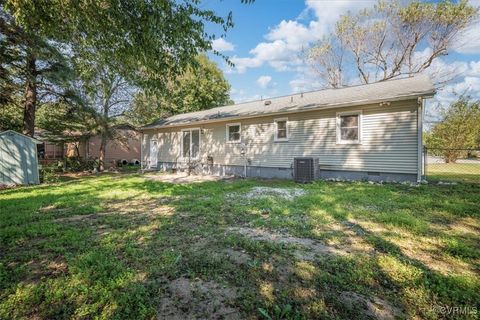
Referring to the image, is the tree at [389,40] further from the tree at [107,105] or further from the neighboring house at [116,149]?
the neighboring house at [116,149]

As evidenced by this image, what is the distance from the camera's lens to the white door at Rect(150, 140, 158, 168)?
17.3 meters

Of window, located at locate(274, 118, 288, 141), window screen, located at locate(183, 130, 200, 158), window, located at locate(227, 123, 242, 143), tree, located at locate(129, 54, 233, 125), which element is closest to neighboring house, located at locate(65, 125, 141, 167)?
tree, located at locate(129, 54, 233, 125)

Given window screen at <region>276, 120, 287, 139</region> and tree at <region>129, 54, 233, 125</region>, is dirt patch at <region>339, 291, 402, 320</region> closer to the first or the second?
window screen at <region>276, 120, 287, 139</region>

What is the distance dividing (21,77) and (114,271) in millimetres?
12771

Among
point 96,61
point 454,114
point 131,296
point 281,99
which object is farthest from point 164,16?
point 454,114

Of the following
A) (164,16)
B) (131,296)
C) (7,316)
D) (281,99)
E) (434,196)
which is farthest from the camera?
(281,99)

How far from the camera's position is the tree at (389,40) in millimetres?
17406

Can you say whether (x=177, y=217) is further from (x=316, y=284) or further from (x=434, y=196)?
(x=434, y=196)

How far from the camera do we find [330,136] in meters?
9.63

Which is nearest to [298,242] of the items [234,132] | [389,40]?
[234,132]

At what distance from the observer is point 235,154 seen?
12.7m

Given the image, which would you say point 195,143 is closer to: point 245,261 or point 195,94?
point 195,94

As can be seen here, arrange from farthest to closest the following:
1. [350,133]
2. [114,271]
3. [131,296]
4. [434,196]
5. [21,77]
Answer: [21,77], [350,133], [434,196], [114,271], [131,296]

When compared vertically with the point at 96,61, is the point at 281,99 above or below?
above
